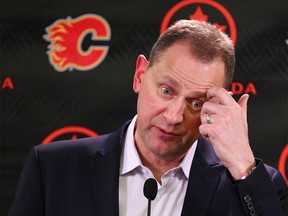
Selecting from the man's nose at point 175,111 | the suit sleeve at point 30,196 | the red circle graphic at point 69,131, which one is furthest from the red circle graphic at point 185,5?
the suit sleeve at point 30,196

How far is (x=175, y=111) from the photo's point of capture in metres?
1.27

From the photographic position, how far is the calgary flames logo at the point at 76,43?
198 cm

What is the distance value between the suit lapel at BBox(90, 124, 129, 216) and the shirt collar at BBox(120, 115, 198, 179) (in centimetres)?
2

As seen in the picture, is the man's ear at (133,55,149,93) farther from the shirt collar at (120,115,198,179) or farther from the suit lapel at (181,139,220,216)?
the suit lapel at (181,139,220,216)

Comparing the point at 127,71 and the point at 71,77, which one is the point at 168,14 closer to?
the point at 127,71

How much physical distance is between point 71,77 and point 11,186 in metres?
0.51

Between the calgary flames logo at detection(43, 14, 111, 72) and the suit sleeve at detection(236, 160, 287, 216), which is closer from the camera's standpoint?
the suit sleeve at detection(236, 160, 287, 216)

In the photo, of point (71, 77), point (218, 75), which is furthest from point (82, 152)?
point (71, 77)

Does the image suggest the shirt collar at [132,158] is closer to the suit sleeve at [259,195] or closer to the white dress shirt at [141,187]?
the white dress shirt at [141,187]

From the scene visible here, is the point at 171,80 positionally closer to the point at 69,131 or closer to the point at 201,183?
the point at 201,183

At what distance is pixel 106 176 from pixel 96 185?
4 centimetres

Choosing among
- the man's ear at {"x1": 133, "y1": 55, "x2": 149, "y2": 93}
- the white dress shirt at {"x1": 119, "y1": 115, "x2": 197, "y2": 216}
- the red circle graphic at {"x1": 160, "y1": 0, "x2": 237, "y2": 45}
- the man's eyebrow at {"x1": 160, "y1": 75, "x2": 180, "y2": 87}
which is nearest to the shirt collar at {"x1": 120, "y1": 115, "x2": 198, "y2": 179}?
the white dress shirt at {"x1": 119, "y1": 115, "x2": 197, "y2": 216}

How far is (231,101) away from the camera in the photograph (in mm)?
1318

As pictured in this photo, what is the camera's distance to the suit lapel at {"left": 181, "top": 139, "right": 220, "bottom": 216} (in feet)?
4.34
